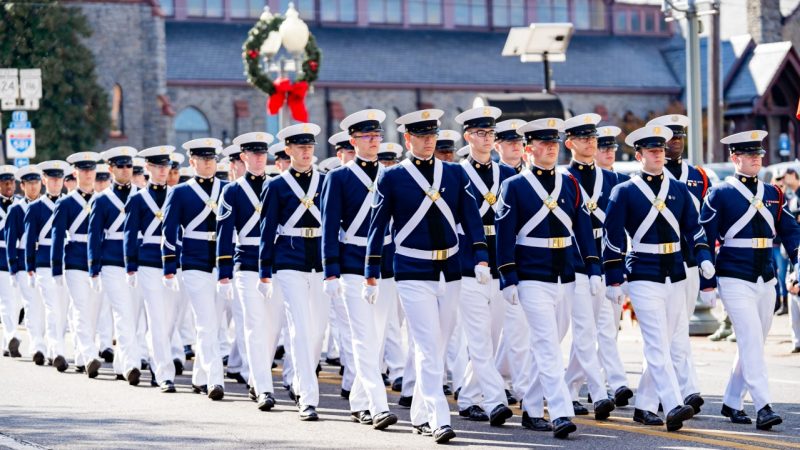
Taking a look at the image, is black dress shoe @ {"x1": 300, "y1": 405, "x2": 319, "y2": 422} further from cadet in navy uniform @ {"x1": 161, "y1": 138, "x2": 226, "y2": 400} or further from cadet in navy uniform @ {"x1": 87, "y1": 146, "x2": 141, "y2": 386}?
cadet in navy uniform @ {"x1": 87, "y1": 146, "x2": 141, "y2": 386}

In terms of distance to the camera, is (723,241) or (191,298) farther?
(191,298)

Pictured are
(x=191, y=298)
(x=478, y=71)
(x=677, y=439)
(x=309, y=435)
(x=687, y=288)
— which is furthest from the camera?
(x=478, y=71)

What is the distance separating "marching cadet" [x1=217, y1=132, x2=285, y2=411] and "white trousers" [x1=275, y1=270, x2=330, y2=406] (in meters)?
0.35

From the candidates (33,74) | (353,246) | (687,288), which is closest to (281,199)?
(353,246)

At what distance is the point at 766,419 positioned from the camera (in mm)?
11336

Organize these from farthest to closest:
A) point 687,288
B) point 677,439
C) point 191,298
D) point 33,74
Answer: point 33,74 < point 191,298 < point 687,288 < point 677,439

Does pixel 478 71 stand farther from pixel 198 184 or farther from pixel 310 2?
pixel 198 184

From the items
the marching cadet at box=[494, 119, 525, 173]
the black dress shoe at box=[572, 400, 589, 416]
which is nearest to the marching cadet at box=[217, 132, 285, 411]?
the marching cadet at box=[494, 119, 525, 173]

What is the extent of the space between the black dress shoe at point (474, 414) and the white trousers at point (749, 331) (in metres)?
1.77

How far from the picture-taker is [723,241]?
12.1 metres

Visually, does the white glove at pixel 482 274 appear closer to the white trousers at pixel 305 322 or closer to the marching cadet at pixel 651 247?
the marching cadet at pixel 651 247

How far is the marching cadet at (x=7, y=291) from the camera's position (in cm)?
1928

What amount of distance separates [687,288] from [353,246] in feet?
8.36

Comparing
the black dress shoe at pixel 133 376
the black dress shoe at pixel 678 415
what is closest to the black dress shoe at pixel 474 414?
the black dress shoe at pixel 678 415
